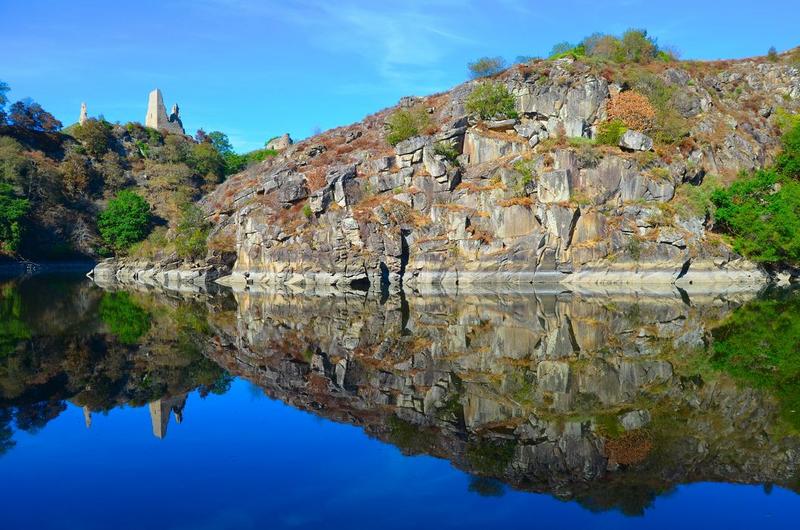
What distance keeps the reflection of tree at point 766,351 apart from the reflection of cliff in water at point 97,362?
589 inches

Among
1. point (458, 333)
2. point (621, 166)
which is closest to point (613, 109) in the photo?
point (621, 166)

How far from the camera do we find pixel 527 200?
50500 millimetres

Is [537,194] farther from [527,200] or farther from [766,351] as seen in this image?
[766,351]

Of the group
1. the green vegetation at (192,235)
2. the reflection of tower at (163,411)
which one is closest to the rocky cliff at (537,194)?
the green vegetation at (192,235)

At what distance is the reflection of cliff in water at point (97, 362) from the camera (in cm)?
1436

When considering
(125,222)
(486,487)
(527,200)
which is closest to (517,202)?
(527,200)

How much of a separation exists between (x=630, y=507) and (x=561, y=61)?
6081 centimetres

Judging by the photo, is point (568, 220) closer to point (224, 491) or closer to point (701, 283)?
point (701, 283)

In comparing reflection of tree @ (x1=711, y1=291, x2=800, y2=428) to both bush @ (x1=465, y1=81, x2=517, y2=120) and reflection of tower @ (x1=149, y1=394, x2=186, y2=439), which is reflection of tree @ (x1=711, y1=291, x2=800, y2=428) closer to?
reflection of tower @ (x1=149, y1=394, x2=186, y2=439)

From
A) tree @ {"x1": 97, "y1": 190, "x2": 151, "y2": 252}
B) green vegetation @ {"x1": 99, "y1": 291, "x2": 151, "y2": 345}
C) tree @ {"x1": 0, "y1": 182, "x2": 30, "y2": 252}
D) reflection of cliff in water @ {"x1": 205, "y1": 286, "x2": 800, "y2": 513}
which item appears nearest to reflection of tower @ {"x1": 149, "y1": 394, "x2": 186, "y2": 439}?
reflection of cliff in water @ {"x1": 205, "y1": 286, "x2": 800, "y2": 513}

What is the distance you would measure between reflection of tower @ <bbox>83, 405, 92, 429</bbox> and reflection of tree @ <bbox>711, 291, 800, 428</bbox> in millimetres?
15683

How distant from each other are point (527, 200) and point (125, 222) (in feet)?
184

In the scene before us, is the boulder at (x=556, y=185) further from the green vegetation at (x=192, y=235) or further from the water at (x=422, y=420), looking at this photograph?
the green vegetation at (x=192, y=235)

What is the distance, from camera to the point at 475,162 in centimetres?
5672
